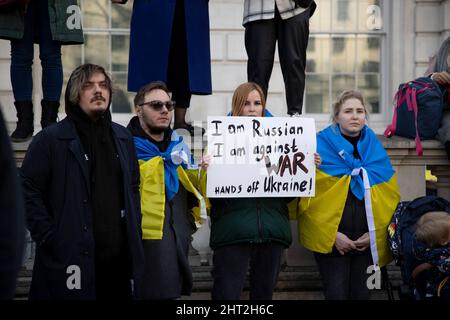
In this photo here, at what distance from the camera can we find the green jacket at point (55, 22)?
609 centimetres

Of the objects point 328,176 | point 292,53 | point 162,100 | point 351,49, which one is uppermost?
point 351,49

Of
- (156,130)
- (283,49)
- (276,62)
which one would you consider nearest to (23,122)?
(156,130)

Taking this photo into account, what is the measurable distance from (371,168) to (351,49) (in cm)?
546

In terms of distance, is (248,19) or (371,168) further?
(248,19)

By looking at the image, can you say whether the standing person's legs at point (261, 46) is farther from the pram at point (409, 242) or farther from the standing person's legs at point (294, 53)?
the pram at point (409, 242)

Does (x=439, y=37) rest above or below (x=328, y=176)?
above

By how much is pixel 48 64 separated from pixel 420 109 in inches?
104

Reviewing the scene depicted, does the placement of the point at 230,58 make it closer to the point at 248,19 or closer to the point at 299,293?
the point at 248,19

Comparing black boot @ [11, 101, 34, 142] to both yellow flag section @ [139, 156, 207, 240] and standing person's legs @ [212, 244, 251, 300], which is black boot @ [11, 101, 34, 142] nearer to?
yellow flag section @ [139, 156, 207, 240]

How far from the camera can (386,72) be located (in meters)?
10.6

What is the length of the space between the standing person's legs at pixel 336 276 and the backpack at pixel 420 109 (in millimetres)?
1499
